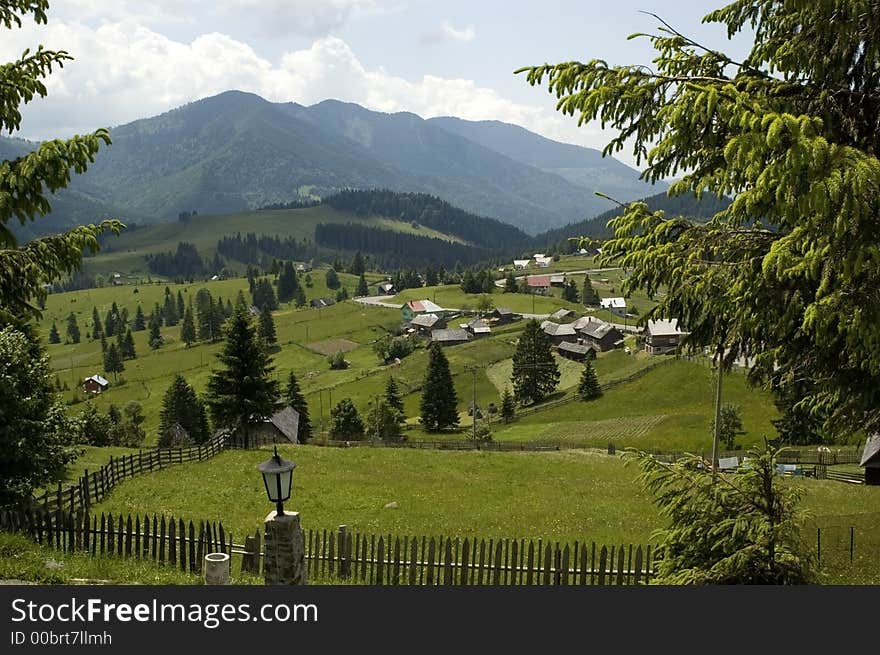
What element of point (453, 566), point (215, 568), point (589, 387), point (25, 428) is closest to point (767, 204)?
point (215, 568)

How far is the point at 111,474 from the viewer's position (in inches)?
1120

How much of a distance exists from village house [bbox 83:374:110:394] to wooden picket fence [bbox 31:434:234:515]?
132 metres

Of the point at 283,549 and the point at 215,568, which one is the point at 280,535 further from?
the point at 215,568

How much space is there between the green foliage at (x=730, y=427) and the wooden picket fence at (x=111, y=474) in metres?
53.9

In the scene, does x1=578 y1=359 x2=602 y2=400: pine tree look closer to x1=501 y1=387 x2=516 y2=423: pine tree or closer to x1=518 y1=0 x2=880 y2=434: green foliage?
x1=501 y1=387 x2=516 y2=423: pine tree

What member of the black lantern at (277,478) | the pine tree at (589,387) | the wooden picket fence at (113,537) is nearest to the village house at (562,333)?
the pine tree at (589,387)

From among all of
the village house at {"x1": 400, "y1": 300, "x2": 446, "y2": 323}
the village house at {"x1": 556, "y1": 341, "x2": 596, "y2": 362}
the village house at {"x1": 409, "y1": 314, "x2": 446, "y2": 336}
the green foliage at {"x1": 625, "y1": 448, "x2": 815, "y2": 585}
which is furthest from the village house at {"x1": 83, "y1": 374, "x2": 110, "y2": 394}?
the green foliage at {"x1": 625, "y1": 448, "x2": 815, "y2": 585}

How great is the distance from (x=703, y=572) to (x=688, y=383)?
299ft

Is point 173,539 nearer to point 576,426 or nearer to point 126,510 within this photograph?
point 126,510

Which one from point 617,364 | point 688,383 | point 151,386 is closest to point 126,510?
point 688,383

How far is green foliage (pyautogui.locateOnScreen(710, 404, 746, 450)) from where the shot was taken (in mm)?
70688

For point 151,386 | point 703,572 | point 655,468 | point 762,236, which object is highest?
point 762,236

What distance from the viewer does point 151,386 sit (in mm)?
151250

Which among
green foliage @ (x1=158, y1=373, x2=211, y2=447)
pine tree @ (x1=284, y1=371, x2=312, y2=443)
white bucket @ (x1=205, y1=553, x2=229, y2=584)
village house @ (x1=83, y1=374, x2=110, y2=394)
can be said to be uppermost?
white bucket @ (x1=205, y1=553, x2=229, y2=584)
